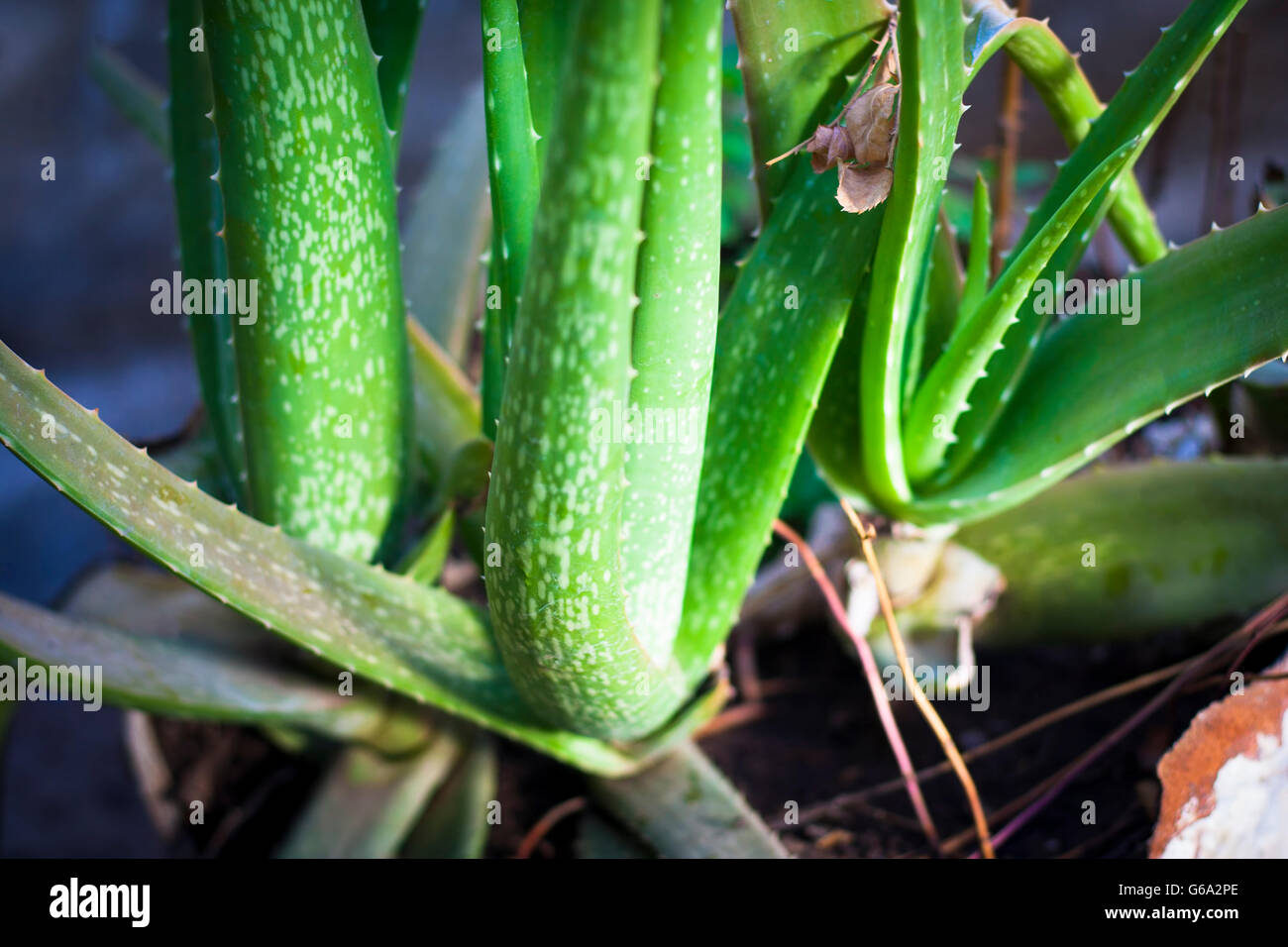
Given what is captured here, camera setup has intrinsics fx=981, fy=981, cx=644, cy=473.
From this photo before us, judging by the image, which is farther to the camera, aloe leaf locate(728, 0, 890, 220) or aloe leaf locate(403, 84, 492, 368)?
aloe leaf locate(403, 84, 492, 368)

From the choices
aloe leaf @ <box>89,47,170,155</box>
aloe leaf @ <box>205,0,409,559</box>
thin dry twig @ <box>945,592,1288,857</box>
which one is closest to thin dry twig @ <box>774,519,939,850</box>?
thin dry twig @ <box>945,592,1288,857</box>

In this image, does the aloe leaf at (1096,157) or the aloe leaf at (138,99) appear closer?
the aloe leaf at (1096,157)

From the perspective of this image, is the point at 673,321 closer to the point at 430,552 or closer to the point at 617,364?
the point at 617,364

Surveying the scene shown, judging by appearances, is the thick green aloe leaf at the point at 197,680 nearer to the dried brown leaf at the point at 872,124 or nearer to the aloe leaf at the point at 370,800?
the aloe leaf at the point at 370,800

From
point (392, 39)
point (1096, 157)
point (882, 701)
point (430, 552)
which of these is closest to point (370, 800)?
point (430, 552)

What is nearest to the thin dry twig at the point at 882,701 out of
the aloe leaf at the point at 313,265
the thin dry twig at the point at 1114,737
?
the thin dry twig at the point at 1114,737

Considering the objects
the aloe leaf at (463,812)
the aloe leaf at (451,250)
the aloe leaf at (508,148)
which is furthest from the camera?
the aloe leaf at (451,250)

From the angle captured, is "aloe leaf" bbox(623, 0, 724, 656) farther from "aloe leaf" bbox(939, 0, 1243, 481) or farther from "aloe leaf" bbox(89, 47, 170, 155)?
"aloe leaf" bbox(89, 47, 170, 155)
